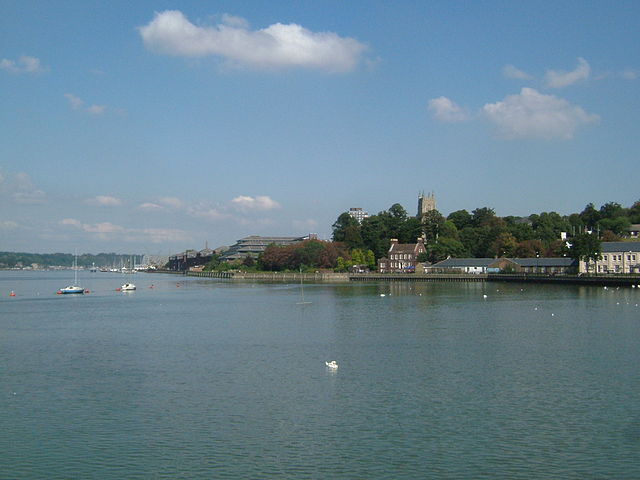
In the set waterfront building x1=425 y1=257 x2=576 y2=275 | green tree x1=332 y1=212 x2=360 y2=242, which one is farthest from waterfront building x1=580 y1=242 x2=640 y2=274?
green tree x1=332 y1=212 x2=360 y2=242

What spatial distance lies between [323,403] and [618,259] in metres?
86.5

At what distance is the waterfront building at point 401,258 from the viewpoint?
126125mm

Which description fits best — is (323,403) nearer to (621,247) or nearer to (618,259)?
(618,259)

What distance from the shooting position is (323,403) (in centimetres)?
1947

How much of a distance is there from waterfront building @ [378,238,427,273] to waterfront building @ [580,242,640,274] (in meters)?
36.1

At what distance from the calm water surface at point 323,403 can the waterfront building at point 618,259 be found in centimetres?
6111

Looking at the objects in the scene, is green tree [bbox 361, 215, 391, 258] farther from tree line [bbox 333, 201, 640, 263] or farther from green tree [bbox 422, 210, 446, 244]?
green tree [bbox 422, 210, 446, 244]

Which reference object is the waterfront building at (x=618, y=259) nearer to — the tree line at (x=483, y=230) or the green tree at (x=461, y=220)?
the tree line at (x=483, y=230)

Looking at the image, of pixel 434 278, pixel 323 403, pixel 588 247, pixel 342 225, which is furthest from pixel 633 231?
pixel 323 403

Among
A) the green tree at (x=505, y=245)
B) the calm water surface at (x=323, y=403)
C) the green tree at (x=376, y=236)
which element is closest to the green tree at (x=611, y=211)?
the green tree at (x=505, y=245)

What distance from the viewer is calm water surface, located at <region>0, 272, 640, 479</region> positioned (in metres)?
14.5

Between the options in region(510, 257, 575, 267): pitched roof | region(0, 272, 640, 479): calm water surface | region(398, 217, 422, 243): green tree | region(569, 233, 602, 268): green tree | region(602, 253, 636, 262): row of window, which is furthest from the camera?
region(398, 217, 422, 243): green tree

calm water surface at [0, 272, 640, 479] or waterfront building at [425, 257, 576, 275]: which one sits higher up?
waterfront building at [425, 257, 576, 275]

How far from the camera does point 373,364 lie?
25.7m
